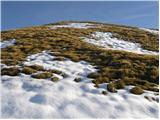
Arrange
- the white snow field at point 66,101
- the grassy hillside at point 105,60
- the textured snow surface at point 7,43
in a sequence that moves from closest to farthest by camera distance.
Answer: the white snow field at point 66,101
the grassy hillside at point 105,60
the textured snow surface at point 7,43

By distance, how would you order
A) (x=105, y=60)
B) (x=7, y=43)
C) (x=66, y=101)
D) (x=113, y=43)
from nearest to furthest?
1. (x=66, y=101)
2. (x=105, y=60)
3. (x=7, y=43)
4. (x=113, y=43)

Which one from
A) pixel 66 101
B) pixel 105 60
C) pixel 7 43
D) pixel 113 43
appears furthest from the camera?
pixel 113 43

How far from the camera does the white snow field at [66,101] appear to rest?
44.2 feet

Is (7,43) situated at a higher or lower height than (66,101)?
higher

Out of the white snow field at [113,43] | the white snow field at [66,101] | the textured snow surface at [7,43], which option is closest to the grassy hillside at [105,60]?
the textured snow surface at [7,43]

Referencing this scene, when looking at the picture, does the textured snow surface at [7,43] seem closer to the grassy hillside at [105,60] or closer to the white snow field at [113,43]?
the grassy hillside at [105,60]

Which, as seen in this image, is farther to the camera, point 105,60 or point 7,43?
point 7,43

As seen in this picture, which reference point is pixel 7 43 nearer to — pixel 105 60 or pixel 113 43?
pixel 105 60

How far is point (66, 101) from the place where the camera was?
14.6m

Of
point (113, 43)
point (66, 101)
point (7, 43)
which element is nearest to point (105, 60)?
point (66, 101)

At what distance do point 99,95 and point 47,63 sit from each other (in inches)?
259

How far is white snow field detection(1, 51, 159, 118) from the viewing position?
44.2 feet

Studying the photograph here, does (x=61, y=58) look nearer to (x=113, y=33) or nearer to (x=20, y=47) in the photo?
(x=20, y=47)

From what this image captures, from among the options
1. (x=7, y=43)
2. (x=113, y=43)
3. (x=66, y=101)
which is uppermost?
(x=7, y=43)
